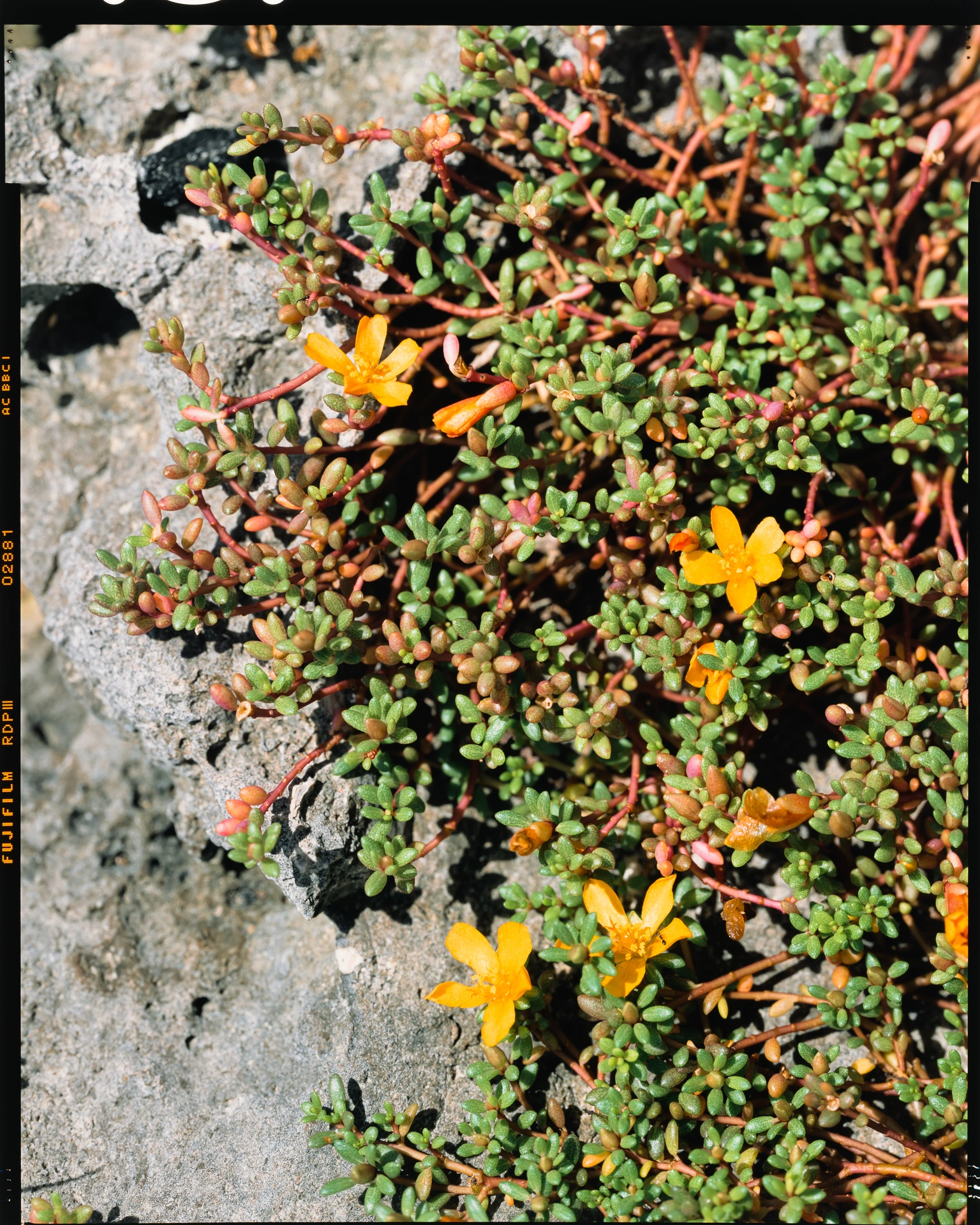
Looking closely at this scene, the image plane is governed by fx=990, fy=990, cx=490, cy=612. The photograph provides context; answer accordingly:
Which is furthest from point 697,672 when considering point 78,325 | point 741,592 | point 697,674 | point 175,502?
point 78,325

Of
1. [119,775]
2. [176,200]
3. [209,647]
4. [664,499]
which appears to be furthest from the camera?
[119,775]

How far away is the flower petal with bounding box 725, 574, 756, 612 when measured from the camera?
2510 mm

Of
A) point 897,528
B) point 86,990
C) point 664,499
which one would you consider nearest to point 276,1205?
point 86,990

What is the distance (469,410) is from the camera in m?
2.51

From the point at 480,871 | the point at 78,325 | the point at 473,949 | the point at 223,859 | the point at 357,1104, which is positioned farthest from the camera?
the point at 78,325

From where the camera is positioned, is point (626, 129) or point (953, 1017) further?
point (626, 129)

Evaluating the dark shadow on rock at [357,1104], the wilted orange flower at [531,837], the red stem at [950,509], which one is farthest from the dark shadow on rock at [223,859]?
the red stem at [950,509]

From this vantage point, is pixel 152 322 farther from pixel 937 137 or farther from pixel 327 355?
pixel 937 137

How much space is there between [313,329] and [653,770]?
1.60 m

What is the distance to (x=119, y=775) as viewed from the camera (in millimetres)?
3176

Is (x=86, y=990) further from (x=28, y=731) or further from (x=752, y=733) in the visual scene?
(x=752, y=733)

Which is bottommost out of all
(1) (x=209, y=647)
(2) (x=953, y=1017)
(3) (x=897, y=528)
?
(2) (x=953, y=1017)

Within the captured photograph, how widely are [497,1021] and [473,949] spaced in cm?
18

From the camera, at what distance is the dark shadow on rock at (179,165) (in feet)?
9.64
